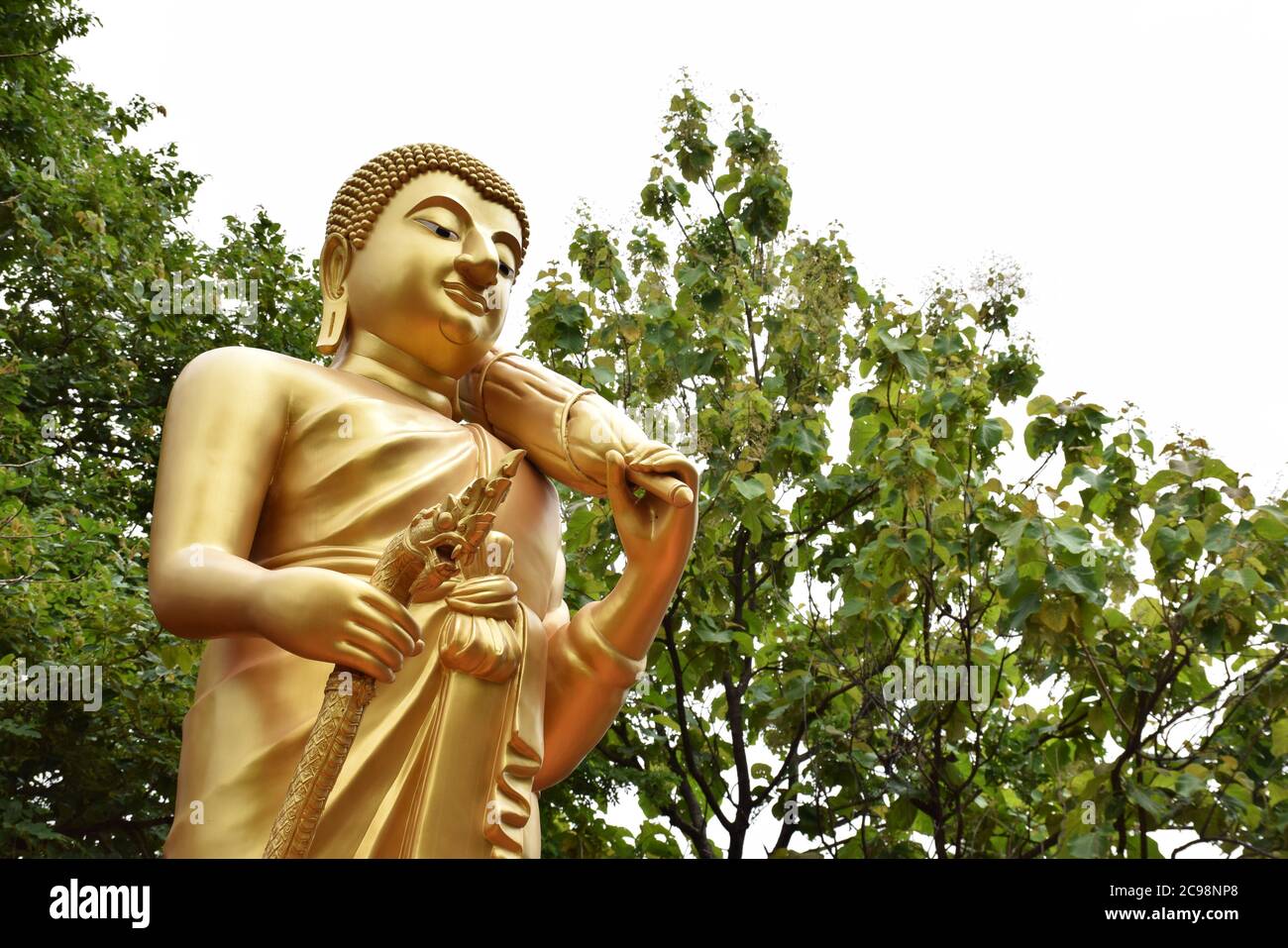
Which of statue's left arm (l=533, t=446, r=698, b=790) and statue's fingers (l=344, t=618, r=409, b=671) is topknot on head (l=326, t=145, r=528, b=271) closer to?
statue's left arm (l=533, t=446, r=698, b=790)

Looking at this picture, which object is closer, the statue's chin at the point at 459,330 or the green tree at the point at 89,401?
the statue's chin at the point at 459,330

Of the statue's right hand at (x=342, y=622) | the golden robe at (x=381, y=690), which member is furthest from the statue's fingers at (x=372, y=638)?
the golden robe at (x=381, y=690)

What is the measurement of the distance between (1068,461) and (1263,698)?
144 centimetres

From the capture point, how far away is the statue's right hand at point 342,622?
369 centimetres

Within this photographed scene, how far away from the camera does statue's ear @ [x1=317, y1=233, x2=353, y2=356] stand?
4.82 meters

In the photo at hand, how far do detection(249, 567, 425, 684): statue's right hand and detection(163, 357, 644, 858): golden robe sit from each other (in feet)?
0.76

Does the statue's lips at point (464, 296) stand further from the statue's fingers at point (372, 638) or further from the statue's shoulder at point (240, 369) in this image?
the statue's fingers at point (372, 638)

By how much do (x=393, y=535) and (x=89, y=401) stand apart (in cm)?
854

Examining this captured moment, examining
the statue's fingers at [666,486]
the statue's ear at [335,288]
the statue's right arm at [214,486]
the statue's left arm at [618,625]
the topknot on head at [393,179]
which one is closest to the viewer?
the statue's right arm at [214,486]

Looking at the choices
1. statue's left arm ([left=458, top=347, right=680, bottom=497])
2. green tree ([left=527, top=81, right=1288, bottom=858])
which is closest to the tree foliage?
green tree ([left=527, top=81, right=1288, bottom=858])

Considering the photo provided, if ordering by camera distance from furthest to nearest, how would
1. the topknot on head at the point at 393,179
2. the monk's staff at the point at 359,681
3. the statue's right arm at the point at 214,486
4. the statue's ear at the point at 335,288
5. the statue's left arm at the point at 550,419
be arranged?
the statue's ear at the point at 335,288 → the topknot on head at the point at 393,179 → the statue's left arm at the point at 550,419 → the statue's right arm at the point at 214,486 → the monk's staff at the point at 359,681
